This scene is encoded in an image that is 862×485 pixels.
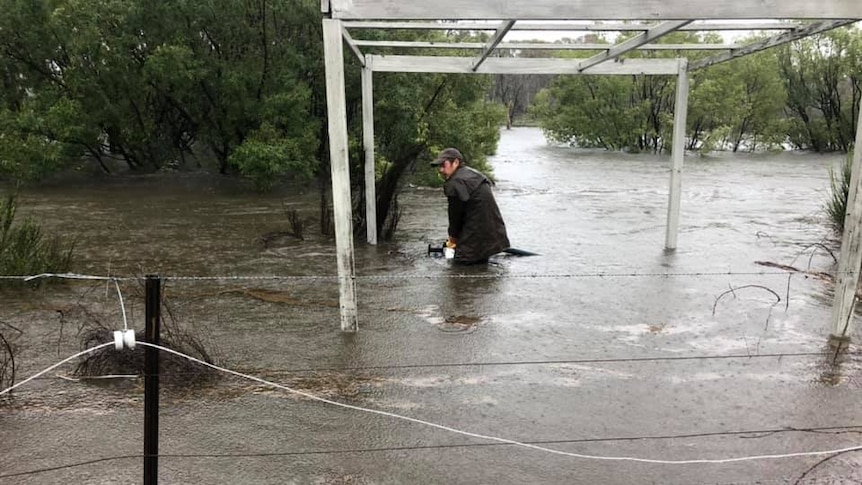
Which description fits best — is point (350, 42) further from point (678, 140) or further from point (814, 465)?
point (814, 465)

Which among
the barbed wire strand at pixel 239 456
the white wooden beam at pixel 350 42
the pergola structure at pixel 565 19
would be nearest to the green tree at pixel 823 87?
the white wooden beam at pixel 350 42

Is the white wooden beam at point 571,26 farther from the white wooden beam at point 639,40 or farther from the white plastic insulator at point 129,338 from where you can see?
the white plastic insulator at point 129,338

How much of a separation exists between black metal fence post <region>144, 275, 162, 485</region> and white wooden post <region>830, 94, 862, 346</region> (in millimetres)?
4718

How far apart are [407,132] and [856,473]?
1210cm

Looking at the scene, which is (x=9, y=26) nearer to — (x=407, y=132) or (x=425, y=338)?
Result: (x=407, y=132)

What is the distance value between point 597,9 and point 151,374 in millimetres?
3796

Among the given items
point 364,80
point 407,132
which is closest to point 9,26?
point 407,132

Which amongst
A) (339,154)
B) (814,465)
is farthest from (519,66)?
(814,465)

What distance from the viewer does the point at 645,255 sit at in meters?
9.00

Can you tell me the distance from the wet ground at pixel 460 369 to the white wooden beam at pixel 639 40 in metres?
2.20

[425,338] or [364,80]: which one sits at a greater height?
[364,80]

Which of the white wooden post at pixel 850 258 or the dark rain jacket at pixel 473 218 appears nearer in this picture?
the white wooden post at pixel 850 258

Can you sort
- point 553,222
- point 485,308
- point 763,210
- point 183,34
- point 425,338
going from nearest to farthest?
point 425,338 → point 485,308 → point 553,222 → point 763,210 → point 183,34

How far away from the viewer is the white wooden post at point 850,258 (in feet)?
16.1
